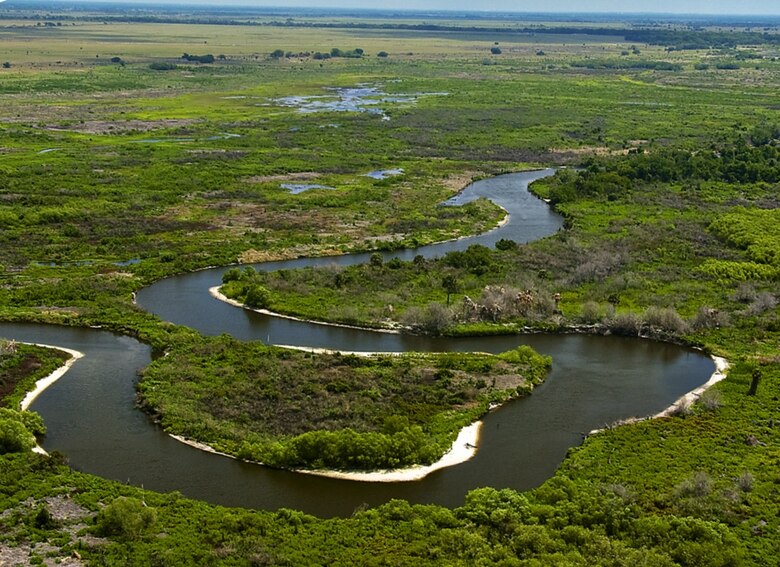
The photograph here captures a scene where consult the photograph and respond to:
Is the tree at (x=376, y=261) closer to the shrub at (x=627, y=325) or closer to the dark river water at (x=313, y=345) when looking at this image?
the dark river water at (x=313, y=345)

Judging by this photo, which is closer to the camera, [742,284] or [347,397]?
[347,397]

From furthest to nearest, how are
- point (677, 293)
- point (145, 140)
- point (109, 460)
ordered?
point (145, 140) < point (677, 293) < point (109, 460)

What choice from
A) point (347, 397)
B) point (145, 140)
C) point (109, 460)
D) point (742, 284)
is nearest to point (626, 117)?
point (145, 140)

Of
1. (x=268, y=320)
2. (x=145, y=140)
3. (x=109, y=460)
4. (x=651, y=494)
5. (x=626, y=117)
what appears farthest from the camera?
(x=626, y=117)

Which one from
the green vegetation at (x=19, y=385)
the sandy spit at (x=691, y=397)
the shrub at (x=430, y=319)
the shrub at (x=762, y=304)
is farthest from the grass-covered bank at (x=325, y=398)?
the shrub at (x=762, y=304)

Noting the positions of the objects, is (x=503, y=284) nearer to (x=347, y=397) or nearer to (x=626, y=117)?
(x=347, y=397)

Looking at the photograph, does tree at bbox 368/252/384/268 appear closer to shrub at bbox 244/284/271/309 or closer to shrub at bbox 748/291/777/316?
shrub at bbox 244/284/271/309

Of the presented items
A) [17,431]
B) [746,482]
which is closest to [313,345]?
[17,431]
